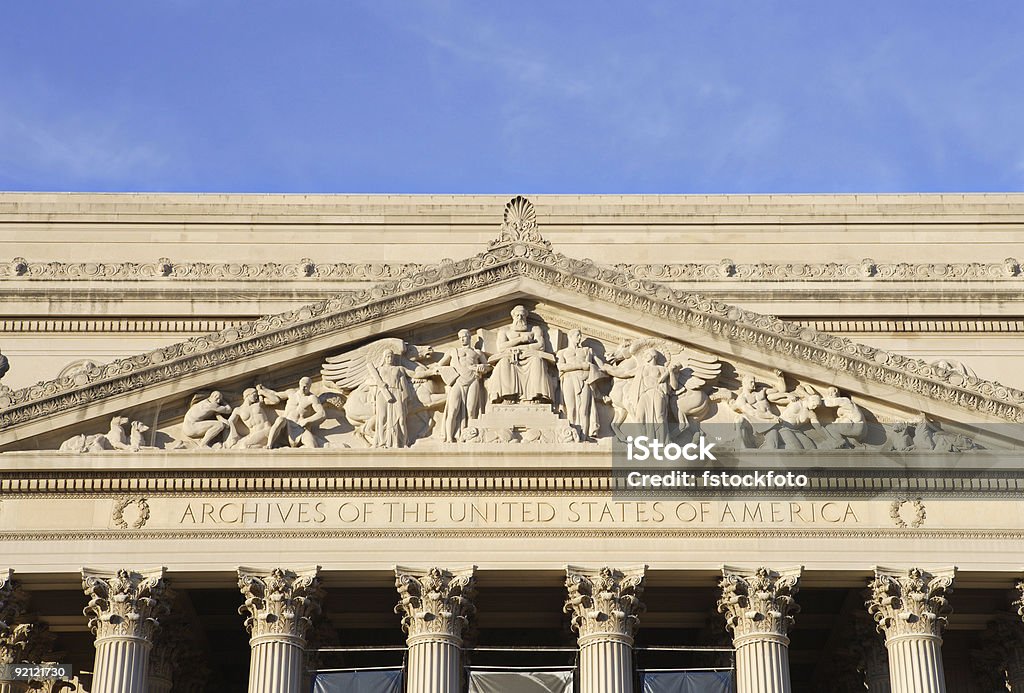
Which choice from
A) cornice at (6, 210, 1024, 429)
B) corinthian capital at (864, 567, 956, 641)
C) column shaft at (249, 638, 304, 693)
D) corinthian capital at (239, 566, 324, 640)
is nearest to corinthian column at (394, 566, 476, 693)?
corinthian capital at (239, 566, 324, 640)

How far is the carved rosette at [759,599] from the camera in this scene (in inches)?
1479

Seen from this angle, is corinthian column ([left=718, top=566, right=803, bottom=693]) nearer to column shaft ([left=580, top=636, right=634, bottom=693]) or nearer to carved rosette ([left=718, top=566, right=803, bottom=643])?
carved rosette ([left=718, top=566, right=803, bottom=643])

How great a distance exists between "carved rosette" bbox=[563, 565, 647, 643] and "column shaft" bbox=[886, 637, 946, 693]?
199 inches

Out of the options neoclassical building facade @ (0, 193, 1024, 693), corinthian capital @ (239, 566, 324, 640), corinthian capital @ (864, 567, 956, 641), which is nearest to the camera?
corinthian capital @ (239, 566, 324, 640)

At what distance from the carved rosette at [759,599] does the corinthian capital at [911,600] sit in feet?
5.44

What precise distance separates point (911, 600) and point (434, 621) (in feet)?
30.3

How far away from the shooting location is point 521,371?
1559 inches

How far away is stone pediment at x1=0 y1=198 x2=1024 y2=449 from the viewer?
128 feet

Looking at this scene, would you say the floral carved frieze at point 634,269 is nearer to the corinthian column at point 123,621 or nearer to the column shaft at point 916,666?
the corinthian column at point 123,621

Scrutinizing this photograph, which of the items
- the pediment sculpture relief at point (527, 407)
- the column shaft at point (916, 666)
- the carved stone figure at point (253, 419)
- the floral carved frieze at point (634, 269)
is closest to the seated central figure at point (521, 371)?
the pediment sculpture relief at point (527, 407)

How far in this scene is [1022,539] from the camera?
3838cm

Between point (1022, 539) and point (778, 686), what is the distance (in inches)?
229

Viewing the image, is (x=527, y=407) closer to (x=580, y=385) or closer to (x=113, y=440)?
(x=580, y=385)

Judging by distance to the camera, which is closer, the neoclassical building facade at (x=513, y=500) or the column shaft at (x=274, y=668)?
the column shaft at (x=274, y=668)
